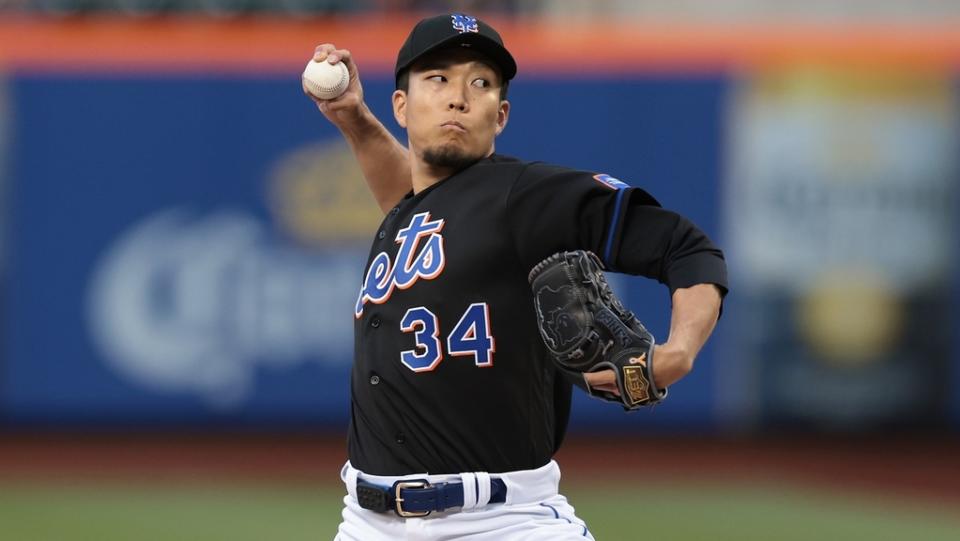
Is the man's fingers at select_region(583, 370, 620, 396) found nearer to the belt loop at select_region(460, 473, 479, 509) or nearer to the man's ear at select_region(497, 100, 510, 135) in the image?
the belt loop at select_region(460, 473, 479, 509)

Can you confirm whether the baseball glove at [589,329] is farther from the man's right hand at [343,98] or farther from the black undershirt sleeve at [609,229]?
the man's right hand at [343,98]

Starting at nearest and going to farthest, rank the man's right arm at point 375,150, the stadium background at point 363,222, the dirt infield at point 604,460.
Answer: the man's right arm at point 375,150, the dirt infield at point 604,460, the stadium background at point 363,222

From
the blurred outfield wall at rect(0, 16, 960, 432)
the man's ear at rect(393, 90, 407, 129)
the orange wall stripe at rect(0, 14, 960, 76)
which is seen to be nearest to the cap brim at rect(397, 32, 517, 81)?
the man's ear at rect(393, 90, 407, 129)

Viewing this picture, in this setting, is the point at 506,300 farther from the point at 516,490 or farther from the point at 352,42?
the point at 352,42

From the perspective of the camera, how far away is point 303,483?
923 centimetres

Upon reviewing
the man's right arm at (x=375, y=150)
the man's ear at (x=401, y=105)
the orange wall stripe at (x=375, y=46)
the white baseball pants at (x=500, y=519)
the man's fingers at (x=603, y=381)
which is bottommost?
the white baseball pants at (x=500, y=519)

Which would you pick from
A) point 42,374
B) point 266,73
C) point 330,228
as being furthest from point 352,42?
point 42,374

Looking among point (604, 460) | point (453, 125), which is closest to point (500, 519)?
point (453, 125)

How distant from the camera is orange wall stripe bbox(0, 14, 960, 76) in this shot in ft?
37.0

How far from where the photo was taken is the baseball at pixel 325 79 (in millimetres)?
3818

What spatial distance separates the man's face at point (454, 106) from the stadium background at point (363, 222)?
7564 mm

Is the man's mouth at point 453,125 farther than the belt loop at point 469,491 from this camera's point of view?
Yes

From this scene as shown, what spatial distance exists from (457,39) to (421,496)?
1.08 m

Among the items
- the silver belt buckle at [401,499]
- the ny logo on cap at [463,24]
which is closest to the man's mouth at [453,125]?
the ny logo on cap at [463,24]
